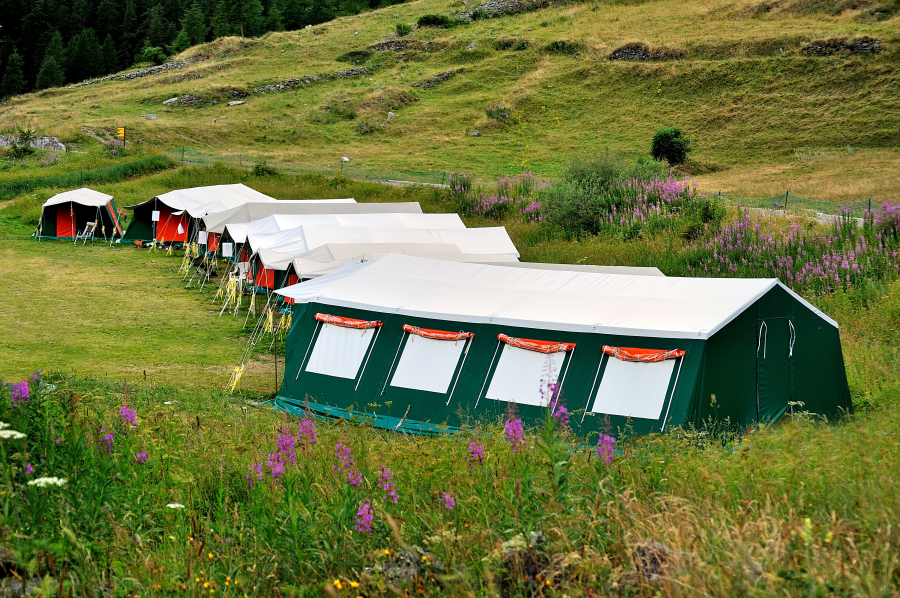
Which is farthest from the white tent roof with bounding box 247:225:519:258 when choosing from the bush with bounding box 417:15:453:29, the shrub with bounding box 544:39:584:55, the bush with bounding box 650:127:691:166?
the bush with bounding box 417:15:453:29

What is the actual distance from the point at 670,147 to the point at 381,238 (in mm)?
22617

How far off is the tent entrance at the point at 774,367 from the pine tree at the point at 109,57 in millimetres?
91359

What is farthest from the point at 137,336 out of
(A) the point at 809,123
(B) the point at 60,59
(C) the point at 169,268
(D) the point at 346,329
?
(B) the point at 60,59

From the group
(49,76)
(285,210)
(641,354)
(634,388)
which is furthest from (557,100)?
(49,76)

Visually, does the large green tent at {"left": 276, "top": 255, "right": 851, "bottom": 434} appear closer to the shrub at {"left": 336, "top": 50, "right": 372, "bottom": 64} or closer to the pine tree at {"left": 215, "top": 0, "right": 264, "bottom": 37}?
the shrub at {"left": 336, "top": 50, "right": 372, "bottom": 64}

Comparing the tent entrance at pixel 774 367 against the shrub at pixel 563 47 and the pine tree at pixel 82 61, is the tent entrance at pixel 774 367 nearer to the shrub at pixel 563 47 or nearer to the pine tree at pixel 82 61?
the shrub at pixel 563 47

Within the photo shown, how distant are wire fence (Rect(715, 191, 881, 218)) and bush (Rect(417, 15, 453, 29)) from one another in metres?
53.8

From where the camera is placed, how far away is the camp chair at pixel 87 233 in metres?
32.9

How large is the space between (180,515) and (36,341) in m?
13.9

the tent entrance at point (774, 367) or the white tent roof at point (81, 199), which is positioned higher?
the white tent roof at point (81, 199)

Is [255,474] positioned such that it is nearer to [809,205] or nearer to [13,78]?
[809,205]

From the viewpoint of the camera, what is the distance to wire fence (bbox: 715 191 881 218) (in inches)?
834

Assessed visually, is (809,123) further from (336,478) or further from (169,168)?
(336,478)

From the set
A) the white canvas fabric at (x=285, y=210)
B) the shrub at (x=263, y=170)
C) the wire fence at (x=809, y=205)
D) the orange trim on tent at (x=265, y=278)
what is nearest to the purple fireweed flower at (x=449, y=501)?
the orange trim on tent at (x=265, y=278)
